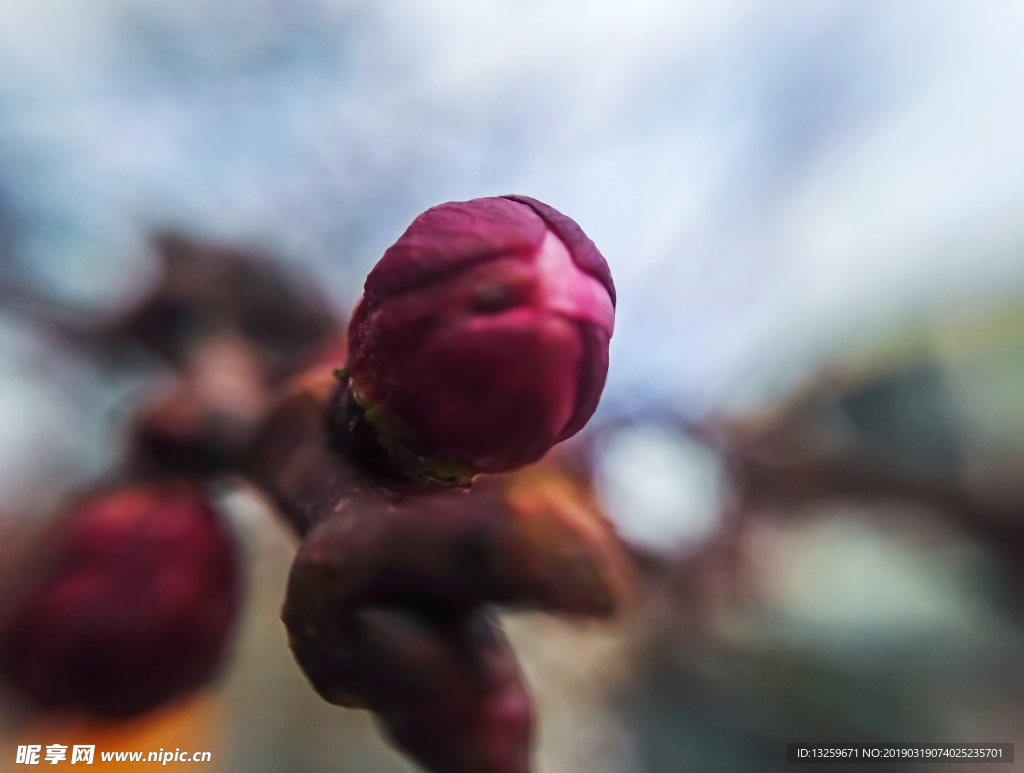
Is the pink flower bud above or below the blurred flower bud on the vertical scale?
above

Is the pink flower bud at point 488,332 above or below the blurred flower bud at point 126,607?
above

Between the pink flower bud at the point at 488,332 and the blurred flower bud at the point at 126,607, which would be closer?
the pink flower bud at the point at 488,332

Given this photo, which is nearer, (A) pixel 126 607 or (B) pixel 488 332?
(B) pixel 488 332

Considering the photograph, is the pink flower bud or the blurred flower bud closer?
the pink flower bud

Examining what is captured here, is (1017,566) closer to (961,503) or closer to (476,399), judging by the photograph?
(961,503)

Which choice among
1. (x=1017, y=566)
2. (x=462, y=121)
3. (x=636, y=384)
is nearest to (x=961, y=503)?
(x=1017, y=566)
